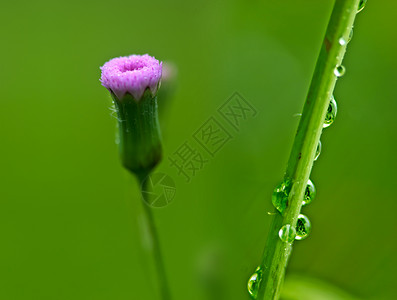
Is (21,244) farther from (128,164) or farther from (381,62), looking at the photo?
(381,62)

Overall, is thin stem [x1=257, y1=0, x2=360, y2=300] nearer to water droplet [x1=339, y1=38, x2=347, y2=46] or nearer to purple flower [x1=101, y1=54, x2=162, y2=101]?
water droplet [x1=339, y1=38, x2=347, y2=46]

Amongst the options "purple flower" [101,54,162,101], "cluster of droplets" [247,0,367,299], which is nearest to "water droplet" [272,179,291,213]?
"cluster of droplets" [247,0,367,299]

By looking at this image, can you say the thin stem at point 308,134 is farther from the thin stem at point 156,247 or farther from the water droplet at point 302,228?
the thin stem at point 156,247

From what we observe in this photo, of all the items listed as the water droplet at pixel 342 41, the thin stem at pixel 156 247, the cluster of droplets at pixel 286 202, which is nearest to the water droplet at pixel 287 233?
the cluster of droplets at pixel 286 202

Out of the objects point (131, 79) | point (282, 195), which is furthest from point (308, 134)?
point (131, 79)

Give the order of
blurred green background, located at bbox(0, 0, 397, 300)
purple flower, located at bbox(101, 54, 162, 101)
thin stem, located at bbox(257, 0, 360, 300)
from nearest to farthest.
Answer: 1. thin stem, located at bbox(257, 0, 360, 300)
2. purple flower, located at bbox(101, 54, 162, 101)
3. blurred green background, located at bbox(0, 0, 397, 300)

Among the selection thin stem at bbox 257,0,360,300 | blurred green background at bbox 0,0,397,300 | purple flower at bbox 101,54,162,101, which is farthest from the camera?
blurred green background at bbox 0,0,397,300

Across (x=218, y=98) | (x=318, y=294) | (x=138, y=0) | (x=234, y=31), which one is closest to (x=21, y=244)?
(x=218, y=98)
